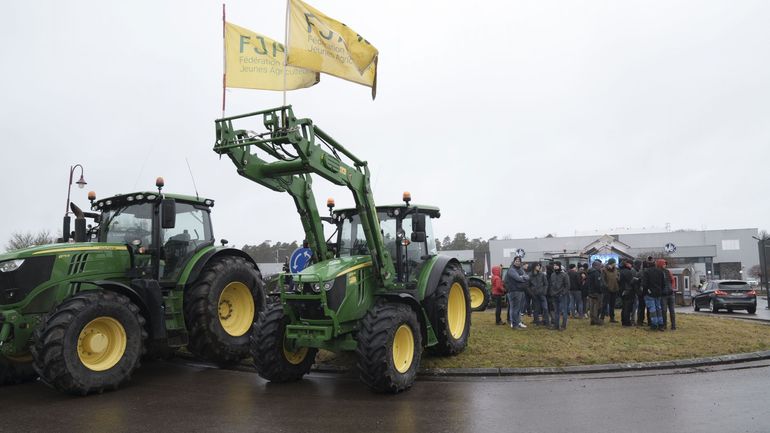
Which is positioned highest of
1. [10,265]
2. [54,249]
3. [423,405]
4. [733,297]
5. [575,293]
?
[54,249]

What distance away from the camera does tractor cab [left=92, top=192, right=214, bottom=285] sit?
877 cm

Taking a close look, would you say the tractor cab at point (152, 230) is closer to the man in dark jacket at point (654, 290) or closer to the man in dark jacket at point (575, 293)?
the man in dark jacket at point (575, 293)

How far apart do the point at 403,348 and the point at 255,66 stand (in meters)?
4.86

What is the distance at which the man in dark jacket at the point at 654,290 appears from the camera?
1198 centimetres

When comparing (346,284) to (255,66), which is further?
(255,66)

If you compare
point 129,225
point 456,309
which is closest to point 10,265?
point 129,225

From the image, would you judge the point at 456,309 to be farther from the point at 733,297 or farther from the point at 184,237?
the point at 733,297

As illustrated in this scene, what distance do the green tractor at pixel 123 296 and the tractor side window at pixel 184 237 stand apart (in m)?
0.02

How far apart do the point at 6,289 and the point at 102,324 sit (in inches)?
52.0

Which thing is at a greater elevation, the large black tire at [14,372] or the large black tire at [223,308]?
the large black tire at [223,308]

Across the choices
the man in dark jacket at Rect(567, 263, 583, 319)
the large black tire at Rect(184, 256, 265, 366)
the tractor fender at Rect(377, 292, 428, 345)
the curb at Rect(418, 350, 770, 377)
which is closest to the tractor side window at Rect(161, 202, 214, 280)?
the large black tire at Rect(184, 256, 265, 366)

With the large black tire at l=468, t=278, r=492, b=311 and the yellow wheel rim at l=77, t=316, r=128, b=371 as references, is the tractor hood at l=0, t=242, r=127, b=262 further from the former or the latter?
the large black tire at l=468, t=278, r=492, b=311

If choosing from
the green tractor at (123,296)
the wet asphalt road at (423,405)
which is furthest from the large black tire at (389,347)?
the green tractor at (123,296)

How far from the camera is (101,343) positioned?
7.40 metres
